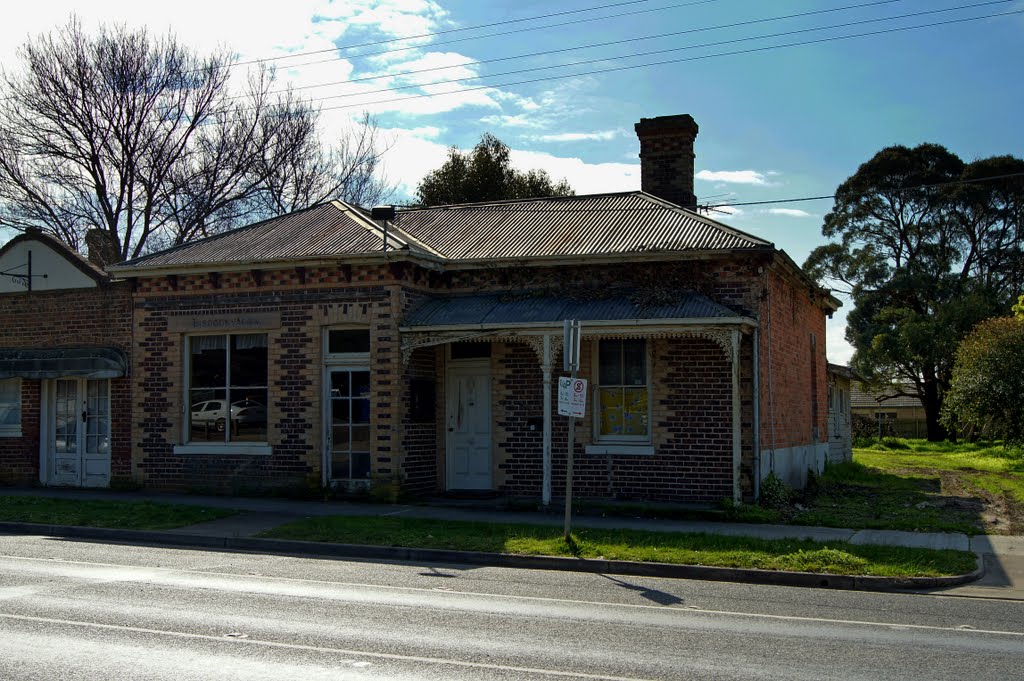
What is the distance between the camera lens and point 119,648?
732 cm

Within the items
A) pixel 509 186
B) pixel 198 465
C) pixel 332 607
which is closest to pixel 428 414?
pixel 198 465

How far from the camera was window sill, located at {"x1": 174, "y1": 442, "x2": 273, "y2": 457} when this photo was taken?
18047 mm

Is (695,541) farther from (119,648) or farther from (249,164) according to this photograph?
(249,164)

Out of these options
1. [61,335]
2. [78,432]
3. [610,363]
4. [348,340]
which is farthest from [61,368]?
[610,363]

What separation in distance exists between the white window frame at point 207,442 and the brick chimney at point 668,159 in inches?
336

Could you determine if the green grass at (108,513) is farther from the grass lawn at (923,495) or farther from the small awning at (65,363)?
the grass lawn at (923,495)

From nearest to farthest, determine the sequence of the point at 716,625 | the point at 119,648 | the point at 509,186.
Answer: the point at 119,648 < the point at 716,625 < the point at 509,186

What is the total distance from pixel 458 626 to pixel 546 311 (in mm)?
8875

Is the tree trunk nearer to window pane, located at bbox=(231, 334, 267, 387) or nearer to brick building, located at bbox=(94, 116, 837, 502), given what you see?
brick building, located at bbox=(94, 116, 837, 502)

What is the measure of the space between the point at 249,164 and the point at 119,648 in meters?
33.6

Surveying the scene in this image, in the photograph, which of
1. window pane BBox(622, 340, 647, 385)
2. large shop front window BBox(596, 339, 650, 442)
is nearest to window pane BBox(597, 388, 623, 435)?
large shop front window BBox(596, 339, 650, 442)

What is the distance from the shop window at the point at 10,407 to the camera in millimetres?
20438

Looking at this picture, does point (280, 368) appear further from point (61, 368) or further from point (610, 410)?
point (610, 410)

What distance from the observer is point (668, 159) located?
2131cm
